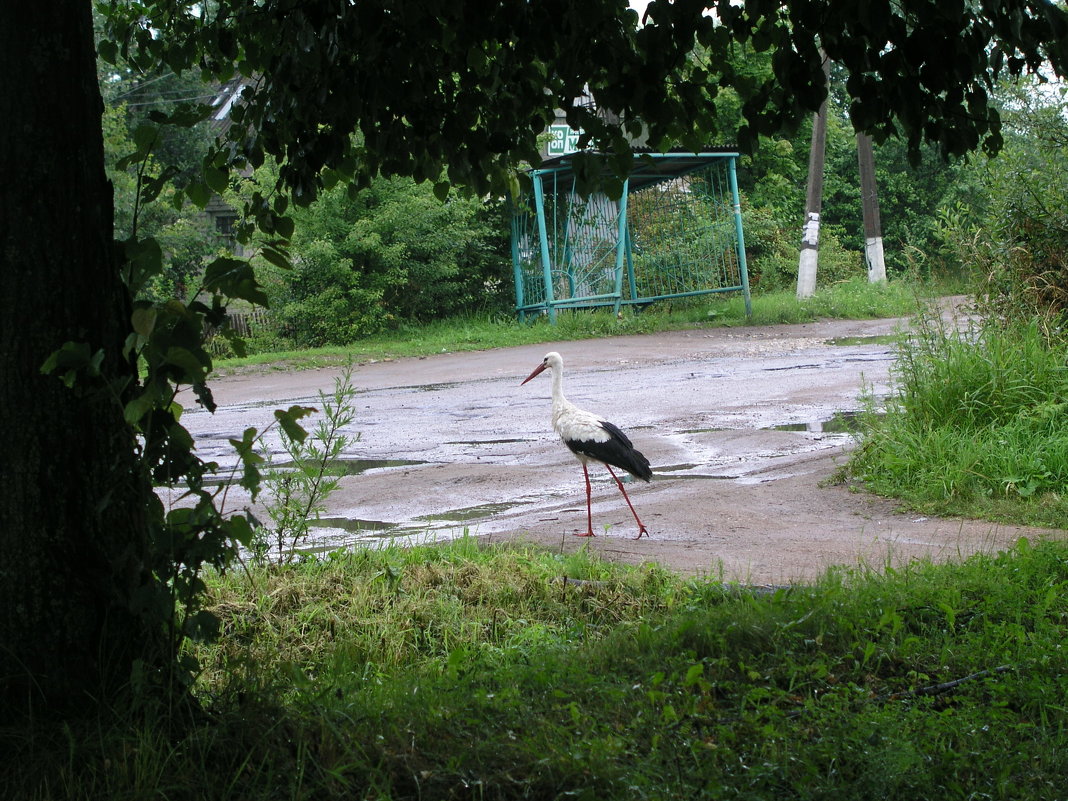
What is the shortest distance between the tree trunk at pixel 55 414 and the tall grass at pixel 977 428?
557cm

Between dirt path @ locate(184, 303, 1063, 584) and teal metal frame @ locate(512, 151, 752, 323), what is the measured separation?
5.68 meters

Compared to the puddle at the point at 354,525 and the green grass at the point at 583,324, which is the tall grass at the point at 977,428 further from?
the green grass at the point at 583,324

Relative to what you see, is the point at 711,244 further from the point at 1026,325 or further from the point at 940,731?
the point at 940,731

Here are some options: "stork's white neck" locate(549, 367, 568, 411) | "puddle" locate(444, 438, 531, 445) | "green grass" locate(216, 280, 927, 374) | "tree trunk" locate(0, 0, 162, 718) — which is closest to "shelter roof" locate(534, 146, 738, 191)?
"green grass" locate(216, 280, 927, 374)

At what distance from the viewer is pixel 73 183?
9.96 feet

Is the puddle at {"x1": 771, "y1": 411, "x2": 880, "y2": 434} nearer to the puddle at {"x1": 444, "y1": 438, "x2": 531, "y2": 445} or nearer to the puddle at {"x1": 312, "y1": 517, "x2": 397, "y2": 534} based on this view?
the puddle at {"x1": 444, "y1": 438, "x2": 531, "y2": 445}

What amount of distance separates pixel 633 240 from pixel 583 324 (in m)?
4.13

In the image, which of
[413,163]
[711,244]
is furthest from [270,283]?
[413,163]

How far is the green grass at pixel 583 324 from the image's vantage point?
19.9m

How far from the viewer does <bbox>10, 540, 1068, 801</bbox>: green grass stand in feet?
9.77

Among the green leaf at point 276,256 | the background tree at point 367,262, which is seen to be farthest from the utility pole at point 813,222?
the green leaf at point 276,256

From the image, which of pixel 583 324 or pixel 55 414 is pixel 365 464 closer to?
pixel 55 414

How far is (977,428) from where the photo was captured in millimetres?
7973

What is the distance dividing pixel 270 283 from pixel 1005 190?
655 inches
